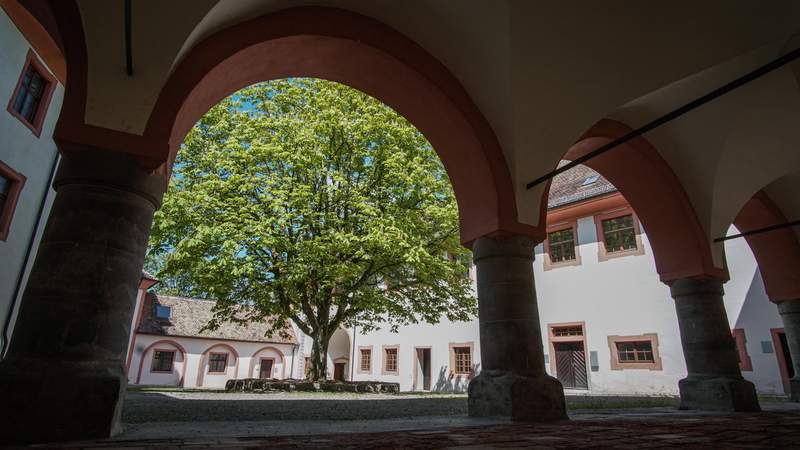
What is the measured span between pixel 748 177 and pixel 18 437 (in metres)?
9.62

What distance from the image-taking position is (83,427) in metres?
2.63

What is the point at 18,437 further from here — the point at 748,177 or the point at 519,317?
the point at 748,177

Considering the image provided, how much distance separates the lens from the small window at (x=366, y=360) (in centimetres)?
2189

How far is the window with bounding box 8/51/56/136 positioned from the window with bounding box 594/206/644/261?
15848mm

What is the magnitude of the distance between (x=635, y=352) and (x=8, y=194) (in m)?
16.8

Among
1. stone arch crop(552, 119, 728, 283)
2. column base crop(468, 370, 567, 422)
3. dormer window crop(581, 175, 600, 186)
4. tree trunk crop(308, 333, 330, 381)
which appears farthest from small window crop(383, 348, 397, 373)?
column base crop(468, 370, 567, 422)

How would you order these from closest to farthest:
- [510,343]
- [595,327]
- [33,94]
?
[510,343], [33,94], [595,327]

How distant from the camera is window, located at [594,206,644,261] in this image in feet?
46.9

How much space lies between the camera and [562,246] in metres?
16.2

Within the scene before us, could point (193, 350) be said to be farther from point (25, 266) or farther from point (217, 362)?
point (25, 266)

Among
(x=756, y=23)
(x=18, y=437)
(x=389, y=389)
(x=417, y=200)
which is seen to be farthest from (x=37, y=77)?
(x=756, y=23)

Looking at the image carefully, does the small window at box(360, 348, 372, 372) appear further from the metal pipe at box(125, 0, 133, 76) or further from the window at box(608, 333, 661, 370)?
the metal pipe at box(125, 0, 133, 76)

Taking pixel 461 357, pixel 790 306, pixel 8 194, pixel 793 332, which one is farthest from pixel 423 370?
pixel 8 194

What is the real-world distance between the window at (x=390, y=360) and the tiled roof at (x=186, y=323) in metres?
5.64
